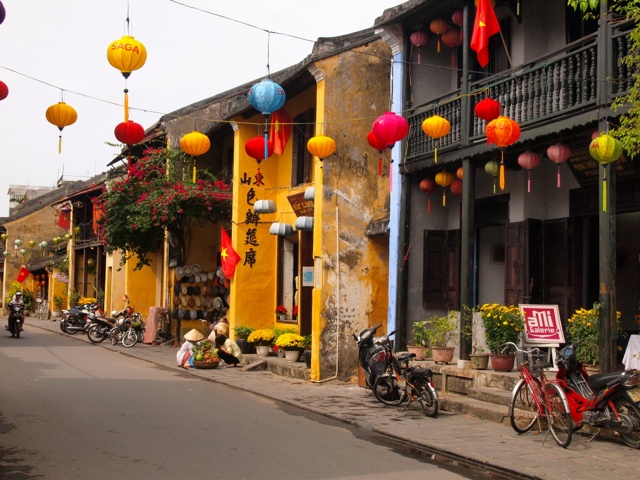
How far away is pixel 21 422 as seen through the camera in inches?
404

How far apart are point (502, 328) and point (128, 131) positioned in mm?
6816

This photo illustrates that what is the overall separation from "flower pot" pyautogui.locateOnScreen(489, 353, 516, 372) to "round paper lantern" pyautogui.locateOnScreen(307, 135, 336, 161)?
17.6 feet

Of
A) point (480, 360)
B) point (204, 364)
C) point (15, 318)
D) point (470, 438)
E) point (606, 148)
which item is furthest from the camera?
point (15, 318)

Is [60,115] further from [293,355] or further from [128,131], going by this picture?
[293,355]

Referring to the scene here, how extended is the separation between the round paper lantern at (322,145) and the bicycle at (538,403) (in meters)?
6.52

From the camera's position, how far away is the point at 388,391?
12672 mm

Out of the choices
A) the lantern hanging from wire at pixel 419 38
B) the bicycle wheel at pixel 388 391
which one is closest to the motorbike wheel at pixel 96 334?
the bicycle wheel at pixel 388 391

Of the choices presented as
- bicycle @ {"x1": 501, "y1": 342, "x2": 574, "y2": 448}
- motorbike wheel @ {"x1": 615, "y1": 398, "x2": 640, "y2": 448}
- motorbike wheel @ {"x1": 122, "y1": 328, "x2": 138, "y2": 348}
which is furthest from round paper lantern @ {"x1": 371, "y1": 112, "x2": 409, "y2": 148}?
motorbike wheel @ {"x1": 122, "y1": 328, "x2": 138, "y2": 348}

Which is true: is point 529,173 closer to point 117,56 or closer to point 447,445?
point 447,445

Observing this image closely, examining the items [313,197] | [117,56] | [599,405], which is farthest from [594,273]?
[117,56]

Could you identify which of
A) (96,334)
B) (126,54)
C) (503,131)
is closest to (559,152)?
(503,131)

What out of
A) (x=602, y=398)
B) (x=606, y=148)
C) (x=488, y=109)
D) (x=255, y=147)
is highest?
(x=255, y=147)

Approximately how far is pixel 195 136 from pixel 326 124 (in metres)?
2.91

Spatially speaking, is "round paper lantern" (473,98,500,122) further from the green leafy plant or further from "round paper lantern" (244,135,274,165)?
"round paper lantern" (244,135,274,165)
